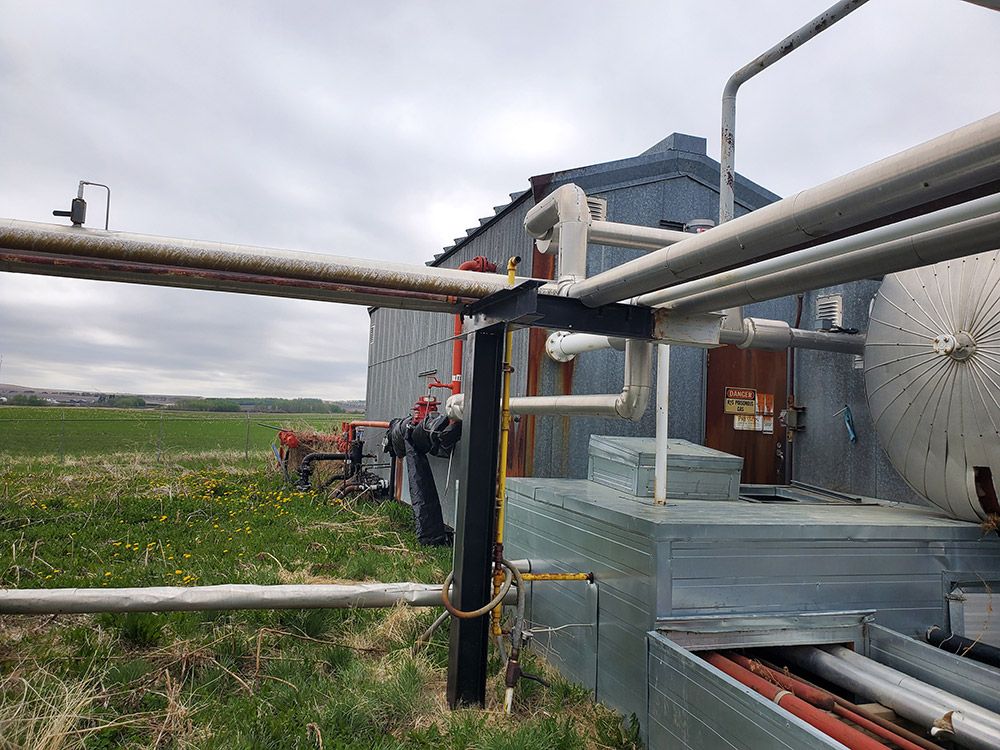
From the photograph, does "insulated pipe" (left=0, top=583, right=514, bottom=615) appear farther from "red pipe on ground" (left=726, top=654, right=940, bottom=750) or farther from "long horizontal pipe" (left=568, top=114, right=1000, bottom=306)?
"long horizontal pipe" (left=568, top=114, right=1000, bottom=306)

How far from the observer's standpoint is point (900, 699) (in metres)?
3.11

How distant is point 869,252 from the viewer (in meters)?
2.62

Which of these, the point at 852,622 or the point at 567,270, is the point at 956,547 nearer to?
the point at 852,622

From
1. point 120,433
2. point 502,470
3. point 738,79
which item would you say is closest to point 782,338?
point 738,79

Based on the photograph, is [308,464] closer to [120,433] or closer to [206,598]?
[206,598]

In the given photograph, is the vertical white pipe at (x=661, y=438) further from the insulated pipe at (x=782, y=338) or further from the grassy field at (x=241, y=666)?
the grassy field at (x=241, y=666)

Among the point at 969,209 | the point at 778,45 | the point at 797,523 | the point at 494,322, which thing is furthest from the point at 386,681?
the point at 778,45

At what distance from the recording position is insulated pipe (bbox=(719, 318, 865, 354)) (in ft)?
16.4

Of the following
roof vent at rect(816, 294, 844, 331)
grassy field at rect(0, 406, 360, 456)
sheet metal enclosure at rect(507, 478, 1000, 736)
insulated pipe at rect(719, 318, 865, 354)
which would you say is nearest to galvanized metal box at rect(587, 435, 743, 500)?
sheet metal enclosure at rect(507, 478, 1000, 736)

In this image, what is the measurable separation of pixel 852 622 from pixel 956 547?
0.91 meters

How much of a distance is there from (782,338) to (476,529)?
114 inches

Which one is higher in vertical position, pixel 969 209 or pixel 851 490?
pixel 969 209

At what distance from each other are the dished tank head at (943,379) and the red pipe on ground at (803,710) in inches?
74.4

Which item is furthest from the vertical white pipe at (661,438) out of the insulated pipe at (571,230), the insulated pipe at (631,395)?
the insulated pipe at (571,230)
